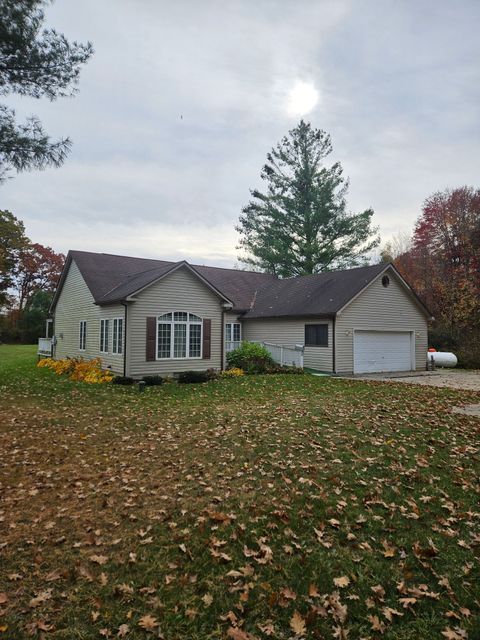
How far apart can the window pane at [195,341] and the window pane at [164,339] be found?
98cm

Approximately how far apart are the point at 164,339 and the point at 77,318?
6846mm

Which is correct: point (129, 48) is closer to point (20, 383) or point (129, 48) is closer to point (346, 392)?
point (20, 383)

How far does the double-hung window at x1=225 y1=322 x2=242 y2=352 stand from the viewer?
21.9 meters

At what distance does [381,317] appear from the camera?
19.4 meters

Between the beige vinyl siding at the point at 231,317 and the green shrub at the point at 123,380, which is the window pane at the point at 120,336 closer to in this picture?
the green shrub at the point at 123,380

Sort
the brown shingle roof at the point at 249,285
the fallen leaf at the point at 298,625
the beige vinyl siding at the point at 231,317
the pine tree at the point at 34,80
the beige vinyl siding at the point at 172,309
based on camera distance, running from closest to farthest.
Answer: the fallen leaf at the point at 298,625
the pine tree at the point at 34,80
the beige vinyl siding at the point at 172,309
the brown shingle roof at the point at 249,285
the beige vinyl siding at the point at 231,317

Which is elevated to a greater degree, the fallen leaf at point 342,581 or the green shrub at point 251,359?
the green shrub at point 251,359

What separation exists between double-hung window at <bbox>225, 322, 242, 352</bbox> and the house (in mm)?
61

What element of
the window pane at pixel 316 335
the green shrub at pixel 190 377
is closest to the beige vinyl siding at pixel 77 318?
the green shrub at pixel 190 377

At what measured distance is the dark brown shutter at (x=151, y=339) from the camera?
15039 millimetres

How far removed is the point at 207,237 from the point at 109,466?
26888mm

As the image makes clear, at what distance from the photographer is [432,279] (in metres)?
28.0

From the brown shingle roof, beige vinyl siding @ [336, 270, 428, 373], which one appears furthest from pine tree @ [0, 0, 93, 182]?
beige vinyl siding @ [336, 270, 428, 373]

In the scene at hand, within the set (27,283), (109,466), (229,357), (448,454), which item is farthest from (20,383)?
(27,283)
